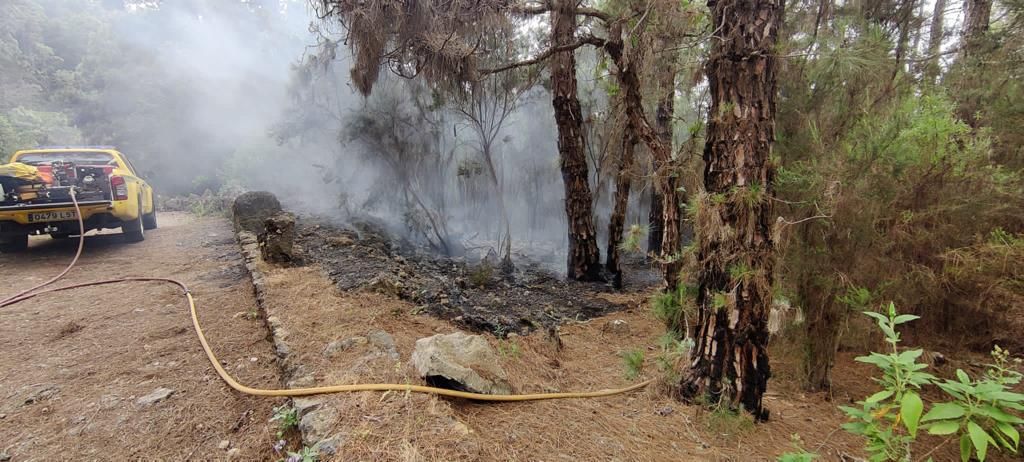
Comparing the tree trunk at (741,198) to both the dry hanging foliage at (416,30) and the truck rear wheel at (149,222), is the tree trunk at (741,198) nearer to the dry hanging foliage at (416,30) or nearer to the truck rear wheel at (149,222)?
the dry hanging foliage at (416,30)

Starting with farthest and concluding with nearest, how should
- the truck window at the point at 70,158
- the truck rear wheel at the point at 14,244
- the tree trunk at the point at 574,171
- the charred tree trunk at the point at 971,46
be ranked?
the tree trunk at the point at 574,171
the truck window at the point at 70,158
the truck rear wheel at the point at 14,244
the charred tree trunk at the point at 971,46

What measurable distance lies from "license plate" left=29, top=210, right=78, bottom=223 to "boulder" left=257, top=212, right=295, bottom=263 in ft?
9.74

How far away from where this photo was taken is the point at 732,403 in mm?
2479

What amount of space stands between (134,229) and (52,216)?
1.62 m

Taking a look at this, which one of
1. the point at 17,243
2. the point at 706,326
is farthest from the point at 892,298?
the point at 17,243

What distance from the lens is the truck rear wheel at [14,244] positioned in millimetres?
6178

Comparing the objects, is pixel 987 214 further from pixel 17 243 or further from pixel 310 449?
pixel 17 243

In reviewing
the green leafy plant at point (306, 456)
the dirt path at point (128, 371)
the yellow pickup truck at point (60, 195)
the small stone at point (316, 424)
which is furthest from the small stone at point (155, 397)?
the yellow pickup truck at point (60, 195)

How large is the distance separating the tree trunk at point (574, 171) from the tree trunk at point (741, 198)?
442 cm

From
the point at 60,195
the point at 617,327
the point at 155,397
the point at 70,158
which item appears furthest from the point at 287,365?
the point at 70,158

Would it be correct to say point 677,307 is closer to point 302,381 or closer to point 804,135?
point 804,135

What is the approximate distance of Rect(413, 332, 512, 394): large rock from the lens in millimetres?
2377

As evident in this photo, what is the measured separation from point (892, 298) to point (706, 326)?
4.54 ft

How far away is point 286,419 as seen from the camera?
7.22 ft
